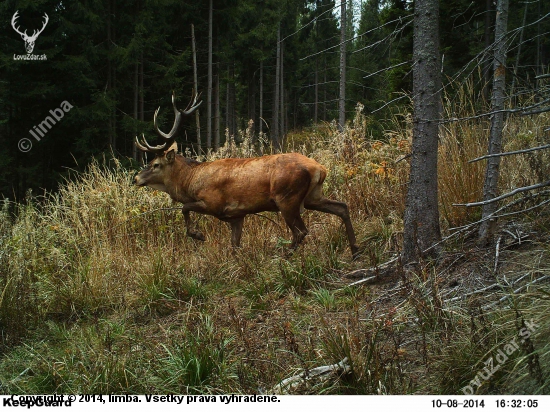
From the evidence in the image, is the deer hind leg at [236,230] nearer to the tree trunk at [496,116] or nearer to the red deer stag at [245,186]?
the red deer stag at [245,186]

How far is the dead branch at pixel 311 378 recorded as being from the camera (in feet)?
11.5

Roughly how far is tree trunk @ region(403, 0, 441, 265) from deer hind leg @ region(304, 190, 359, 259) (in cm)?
131

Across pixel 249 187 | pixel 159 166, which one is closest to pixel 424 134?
pixel 249 187

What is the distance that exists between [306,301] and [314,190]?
2.09 m

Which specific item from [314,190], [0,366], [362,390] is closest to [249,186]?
[314,190]

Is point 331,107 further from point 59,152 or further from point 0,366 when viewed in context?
point 0,366

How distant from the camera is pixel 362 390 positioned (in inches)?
135

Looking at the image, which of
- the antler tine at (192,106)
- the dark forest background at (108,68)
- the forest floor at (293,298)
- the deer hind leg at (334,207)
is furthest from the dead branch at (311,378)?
the dark forest background at (108,68)

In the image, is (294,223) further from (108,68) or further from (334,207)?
(108,68)

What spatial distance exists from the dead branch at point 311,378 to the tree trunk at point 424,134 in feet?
6.50

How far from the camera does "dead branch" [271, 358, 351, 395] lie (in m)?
3.50
